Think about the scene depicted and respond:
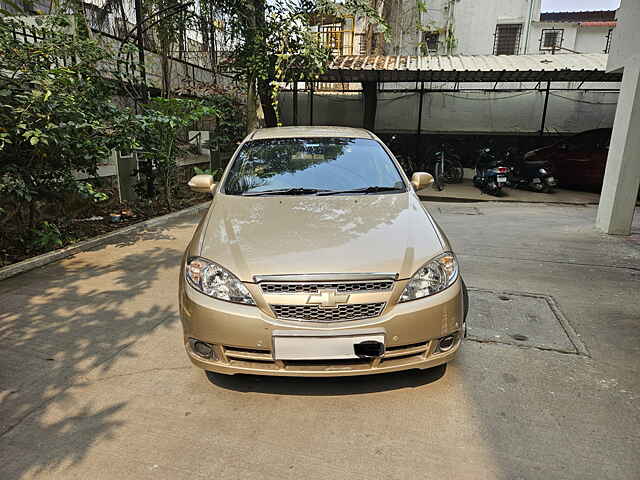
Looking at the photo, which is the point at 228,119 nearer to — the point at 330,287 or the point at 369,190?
the point at 369,190

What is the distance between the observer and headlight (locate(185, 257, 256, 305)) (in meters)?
2.19

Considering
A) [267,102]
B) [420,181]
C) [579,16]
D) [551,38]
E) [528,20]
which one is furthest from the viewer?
[579,16]

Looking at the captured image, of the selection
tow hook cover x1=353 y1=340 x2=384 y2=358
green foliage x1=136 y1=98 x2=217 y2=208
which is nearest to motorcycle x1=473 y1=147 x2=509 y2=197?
green foliage x1=136 y1=98 x2=217 y2=208

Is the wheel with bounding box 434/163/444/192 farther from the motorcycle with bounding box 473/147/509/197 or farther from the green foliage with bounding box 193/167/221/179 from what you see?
the green foliage with bounding box 193/167/221/179

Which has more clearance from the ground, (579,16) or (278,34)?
(579,16)

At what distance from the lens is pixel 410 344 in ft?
7.22

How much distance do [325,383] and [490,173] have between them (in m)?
8.76

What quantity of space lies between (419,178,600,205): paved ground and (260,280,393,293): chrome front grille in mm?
7518

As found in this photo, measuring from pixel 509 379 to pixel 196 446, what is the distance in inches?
70.1

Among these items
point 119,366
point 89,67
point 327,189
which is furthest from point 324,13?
point 119,366

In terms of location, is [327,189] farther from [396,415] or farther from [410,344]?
[396,415]

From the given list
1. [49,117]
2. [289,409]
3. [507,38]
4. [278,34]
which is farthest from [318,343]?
[507,38]

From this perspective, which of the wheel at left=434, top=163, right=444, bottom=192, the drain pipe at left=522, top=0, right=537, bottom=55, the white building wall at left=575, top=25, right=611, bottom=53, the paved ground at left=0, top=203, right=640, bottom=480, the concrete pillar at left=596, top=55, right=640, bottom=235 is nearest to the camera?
the paved ground at left=0, top=203, right=640, bottom=480

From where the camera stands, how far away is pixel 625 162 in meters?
5.63
